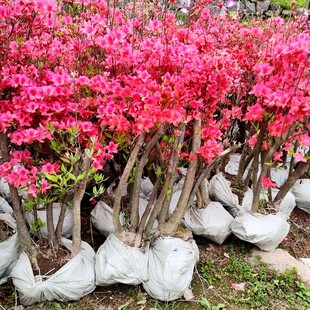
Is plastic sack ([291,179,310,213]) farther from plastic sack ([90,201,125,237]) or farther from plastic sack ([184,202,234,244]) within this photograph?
plastic sack ([90,201,125,237])

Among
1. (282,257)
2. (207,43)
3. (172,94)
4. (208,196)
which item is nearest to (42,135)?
(172,94)

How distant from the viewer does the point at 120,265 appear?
9.36ft

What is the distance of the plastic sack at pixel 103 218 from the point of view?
3322mm

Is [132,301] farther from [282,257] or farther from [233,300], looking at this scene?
[282,257]

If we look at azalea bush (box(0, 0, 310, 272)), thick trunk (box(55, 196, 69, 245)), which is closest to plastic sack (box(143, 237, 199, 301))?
azalea bush (box(0, 0, 310, 272))

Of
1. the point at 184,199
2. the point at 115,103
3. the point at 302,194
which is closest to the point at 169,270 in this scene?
the point at 184,199

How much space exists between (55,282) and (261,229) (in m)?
1.65

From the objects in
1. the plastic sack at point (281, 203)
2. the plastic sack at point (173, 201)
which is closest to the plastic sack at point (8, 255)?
the plastic sack at point (173, 201)

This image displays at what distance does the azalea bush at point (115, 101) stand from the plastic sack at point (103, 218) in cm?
19

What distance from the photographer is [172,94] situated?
238 cm

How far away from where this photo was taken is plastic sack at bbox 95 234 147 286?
9.31 ft

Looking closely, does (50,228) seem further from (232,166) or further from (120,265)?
(232,166)

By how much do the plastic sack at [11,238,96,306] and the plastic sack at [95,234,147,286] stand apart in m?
0.10

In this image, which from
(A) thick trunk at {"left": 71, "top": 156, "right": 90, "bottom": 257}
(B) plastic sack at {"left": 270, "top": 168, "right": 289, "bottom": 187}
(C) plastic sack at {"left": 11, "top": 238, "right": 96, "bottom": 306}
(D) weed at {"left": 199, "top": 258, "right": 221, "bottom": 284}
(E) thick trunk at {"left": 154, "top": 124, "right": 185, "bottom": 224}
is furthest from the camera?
(B) plastic sack at {"left": 270, "top": 168, "right": 289, "bottom": 187}
